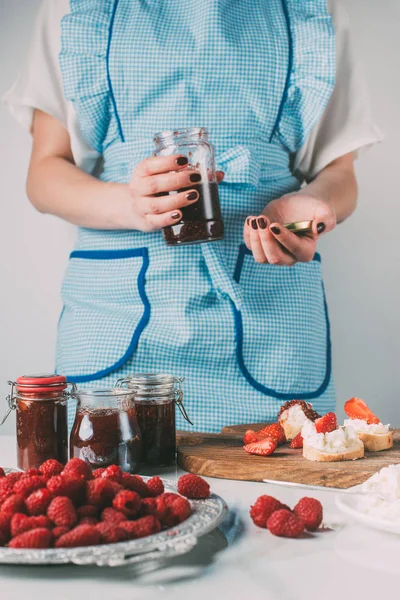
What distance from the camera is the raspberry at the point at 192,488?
81 centimetres

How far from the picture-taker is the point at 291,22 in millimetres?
1649

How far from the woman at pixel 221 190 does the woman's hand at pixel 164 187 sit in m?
0.07

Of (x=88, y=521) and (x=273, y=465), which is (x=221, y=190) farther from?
(x=88, y=521)

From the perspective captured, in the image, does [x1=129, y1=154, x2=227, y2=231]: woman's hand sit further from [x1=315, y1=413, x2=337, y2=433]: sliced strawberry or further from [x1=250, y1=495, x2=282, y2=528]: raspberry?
[x1=250, y1=495, x2=282, y2=528]: raspberry

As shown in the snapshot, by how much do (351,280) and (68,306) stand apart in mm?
877

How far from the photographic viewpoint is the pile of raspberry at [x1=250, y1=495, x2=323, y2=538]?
76 cm

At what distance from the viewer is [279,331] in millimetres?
1562

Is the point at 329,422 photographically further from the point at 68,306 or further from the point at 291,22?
the point at 291,22

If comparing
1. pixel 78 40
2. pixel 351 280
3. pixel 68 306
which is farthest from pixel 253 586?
pixel 351 280

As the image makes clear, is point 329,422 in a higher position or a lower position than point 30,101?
lower

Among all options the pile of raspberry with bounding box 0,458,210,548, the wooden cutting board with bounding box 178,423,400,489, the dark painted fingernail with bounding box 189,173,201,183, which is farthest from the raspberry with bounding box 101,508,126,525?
the dark painted fingernail with bounding box 189,173,201,183

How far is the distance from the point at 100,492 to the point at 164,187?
0.70 meters

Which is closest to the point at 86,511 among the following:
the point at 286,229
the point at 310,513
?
the point at 310,513

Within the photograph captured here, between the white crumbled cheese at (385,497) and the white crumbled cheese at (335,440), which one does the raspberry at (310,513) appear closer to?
the white crumbled cheese at (385,497)
